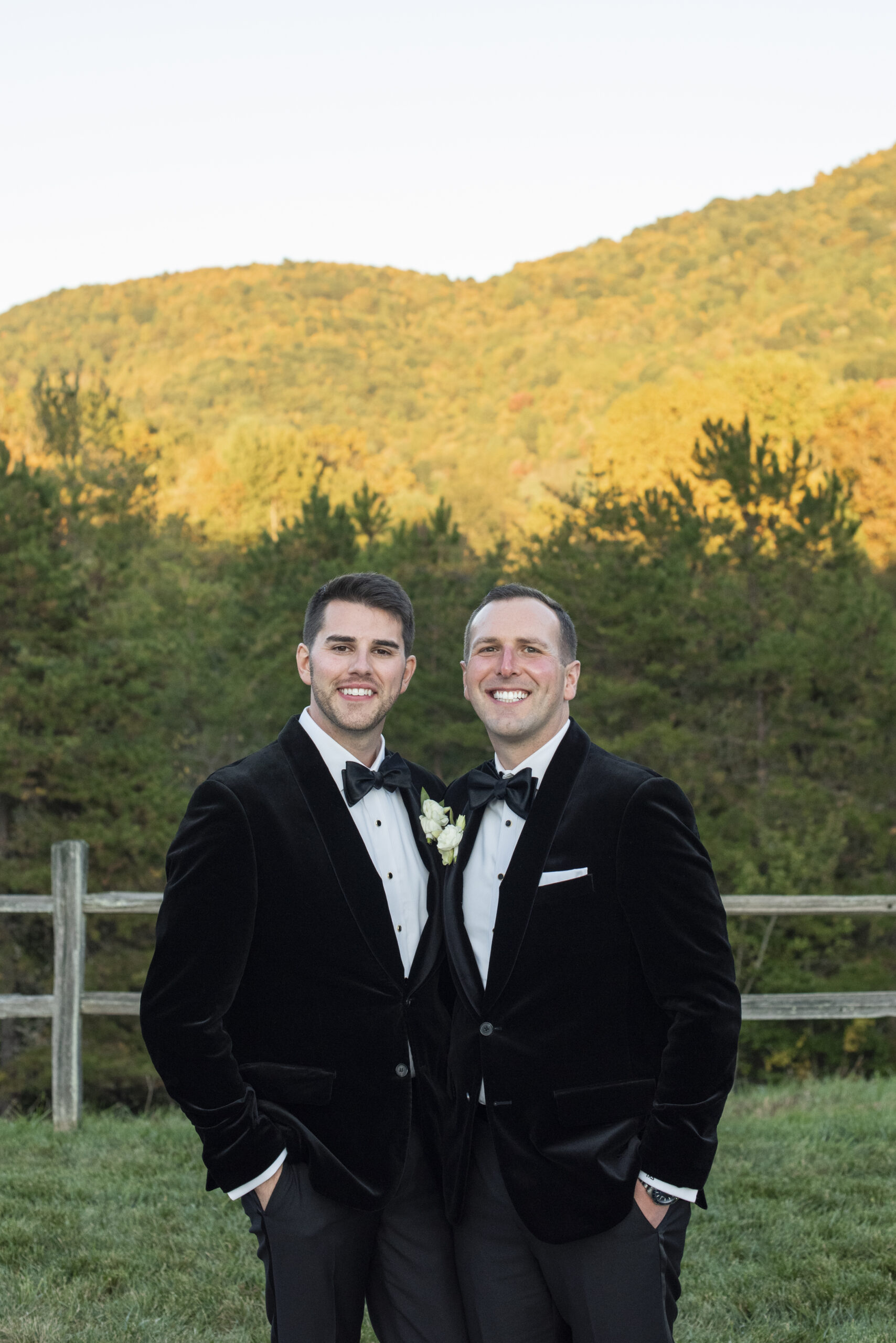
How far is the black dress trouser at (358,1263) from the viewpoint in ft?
7.81

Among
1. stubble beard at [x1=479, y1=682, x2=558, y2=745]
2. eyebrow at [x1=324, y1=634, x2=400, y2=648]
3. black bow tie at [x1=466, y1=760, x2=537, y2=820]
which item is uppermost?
eyebrow at [x1=324, y1=634, x2=400, y2=648]

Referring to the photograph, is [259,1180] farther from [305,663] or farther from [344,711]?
[305,663]

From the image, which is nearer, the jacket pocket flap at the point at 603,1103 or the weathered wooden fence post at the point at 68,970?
the jacket pocket flap at the point at 603,1103

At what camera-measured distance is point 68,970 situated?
6.00 m

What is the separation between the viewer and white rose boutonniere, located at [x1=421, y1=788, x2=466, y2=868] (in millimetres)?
2539

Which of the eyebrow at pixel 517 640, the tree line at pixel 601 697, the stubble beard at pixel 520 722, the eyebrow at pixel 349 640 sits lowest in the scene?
the tree line at pixel 601 697

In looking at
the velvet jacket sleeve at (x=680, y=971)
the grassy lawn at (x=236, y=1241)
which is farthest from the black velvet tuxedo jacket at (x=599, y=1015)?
the grassy lawn at (x=236, y=1241)

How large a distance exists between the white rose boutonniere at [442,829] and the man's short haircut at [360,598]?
1.32ft

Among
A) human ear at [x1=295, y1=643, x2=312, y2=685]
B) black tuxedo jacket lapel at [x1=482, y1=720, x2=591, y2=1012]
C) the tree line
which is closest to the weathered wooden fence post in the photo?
human ear at [x1=295, y1=643, x2=312, y2=685]

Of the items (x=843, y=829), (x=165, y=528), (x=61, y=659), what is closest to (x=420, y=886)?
(x=61, y=659)

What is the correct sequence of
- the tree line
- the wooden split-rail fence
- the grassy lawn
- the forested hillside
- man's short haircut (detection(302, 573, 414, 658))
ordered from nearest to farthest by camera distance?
man's short haircut (detection(302, 573, 414, 658)) < the grassy lawn < the wooden split-rail fence < the tree line < the forested hillside

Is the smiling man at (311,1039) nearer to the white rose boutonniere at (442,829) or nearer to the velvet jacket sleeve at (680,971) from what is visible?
the white rose boutonniere at (442,829)

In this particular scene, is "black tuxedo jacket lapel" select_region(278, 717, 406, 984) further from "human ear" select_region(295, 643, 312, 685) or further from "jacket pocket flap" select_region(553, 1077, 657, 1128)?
"jacket pocket flap" select_region(553, 1077, 657, 1128)

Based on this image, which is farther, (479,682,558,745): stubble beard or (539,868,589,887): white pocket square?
(479,682,558,745): stubble beard
